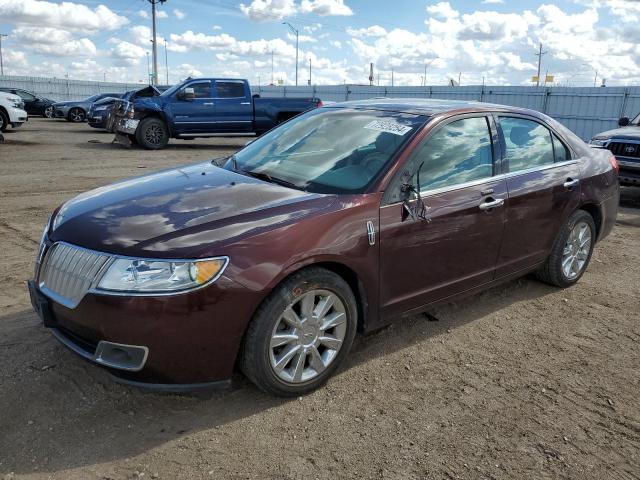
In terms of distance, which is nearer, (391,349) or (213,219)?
(213,219)

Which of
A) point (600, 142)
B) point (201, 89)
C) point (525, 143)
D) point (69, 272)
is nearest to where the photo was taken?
point (69, 272)

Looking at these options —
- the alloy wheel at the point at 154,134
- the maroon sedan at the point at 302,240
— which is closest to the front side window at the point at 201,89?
the alloy wheel at the point at 154,134

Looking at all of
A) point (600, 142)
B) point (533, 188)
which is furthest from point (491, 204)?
point (600, 142)

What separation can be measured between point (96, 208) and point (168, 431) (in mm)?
1355

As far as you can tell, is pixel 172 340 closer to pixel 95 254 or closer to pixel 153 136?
pixel 95 254

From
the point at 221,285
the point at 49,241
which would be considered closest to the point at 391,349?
the point at 221,285

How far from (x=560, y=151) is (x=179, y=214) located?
11.1ft

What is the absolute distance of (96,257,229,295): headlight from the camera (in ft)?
8.46

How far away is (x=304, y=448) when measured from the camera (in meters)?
2.69

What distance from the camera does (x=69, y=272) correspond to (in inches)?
110

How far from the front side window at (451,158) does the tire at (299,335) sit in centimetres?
73

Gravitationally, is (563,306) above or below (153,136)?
below

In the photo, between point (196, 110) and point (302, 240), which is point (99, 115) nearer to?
point (196, 110)

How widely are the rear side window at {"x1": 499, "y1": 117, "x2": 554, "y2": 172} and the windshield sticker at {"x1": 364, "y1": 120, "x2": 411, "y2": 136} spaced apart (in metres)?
0.99
